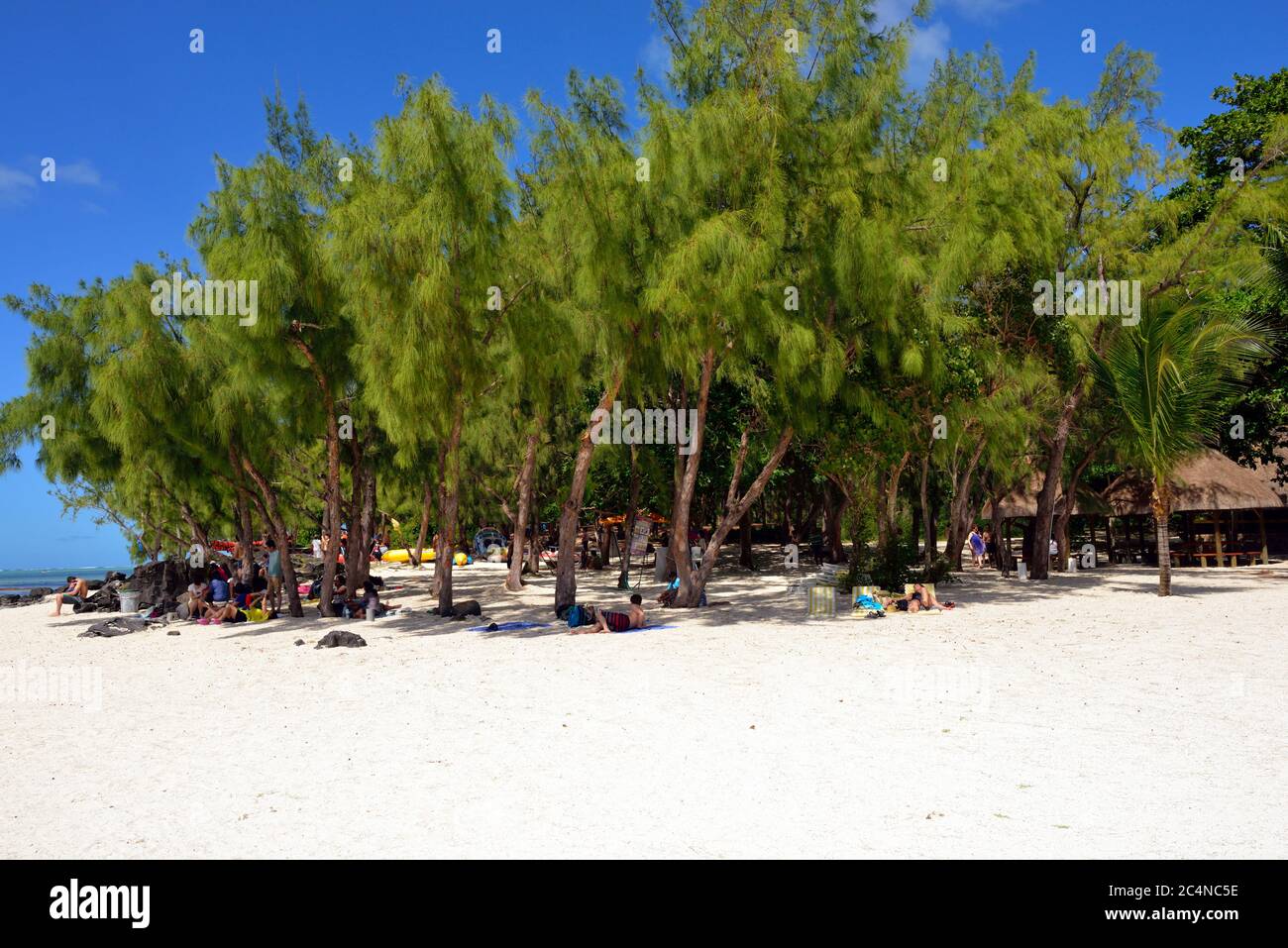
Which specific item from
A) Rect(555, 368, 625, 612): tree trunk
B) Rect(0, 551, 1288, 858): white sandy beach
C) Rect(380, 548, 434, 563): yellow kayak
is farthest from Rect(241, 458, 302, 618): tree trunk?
Rect(380, 548, 434, 563): yellow kayak

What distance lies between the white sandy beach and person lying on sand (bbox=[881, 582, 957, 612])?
2683 millimetres

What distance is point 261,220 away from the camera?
15602mm

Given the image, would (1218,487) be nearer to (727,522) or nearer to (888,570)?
(888,570)

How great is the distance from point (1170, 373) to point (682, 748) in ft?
50.1

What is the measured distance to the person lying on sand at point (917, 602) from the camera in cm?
1610

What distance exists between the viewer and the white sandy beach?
4699 mm

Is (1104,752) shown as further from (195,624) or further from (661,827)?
(195,624)

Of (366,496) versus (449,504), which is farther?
(366,496)

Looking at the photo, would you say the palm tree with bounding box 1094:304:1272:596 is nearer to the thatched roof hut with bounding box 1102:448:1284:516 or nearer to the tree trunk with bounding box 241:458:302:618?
the thatched roof hut with bounding box 1102:448:1284:516

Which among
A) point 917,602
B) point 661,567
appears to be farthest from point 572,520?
point 661,567

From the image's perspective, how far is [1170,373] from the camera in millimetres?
17391

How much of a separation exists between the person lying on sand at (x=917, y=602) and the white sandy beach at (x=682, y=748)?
8.80ft
